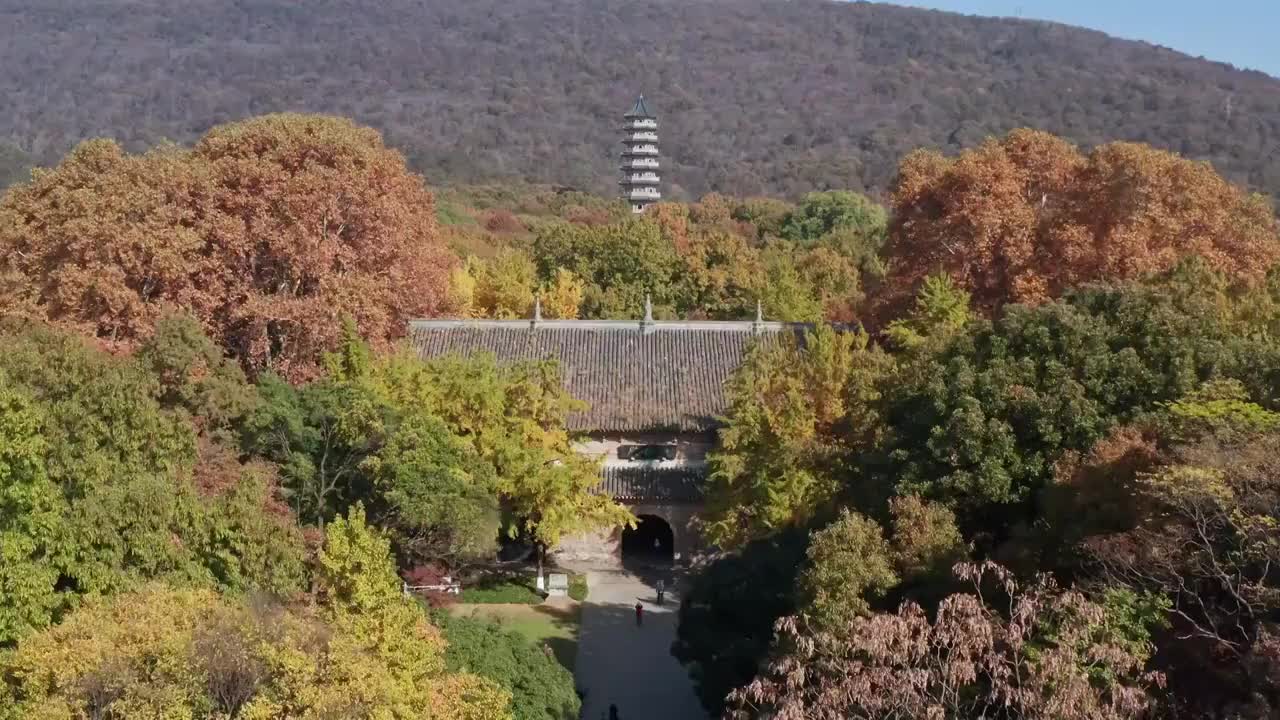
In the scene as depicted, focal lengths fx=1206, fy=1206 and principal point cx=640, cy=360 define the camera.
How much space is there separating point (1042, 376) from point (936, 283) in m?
7.49

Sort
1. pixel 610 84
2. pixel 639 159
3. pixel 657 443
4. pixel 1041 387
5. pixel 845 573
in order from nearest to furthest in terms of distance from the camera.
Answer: pixel 845 573 → pixel 1041 387 → pixel 657 443 → pixel 639 159 → pixel 610 84

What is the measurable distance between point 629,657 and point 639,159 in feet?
239

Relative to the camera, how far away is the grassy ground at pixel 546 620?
2198 centimetres

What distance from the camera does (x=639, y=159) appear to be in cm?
9162

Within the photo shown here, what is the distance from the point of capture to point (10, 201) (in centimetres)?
2248

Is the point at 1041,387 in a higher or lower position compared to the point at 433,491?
higher

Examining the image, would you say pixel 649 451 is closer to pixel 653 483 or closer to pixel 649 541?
pixel 653 483

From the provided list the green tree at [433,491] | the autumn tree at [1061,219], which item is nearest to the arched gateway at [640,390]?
the autumn tree at [1061,219]

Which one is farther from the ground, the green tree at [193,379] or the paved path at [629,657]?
the green tree at [193,379]

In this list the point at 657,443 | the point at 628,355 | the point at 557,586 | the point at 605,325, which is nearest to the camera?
the point at 557,586

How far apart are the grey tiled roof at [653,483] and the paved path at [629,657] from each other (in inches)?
75.7

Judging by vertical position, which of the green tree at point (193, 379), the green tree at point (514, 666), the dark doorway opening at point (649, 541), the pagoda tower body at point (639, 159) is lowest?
the dark doorway opening at point (649, 541)

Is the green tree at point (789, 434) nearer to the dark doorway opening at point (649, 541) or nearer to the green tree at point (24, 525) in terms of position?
the dark doorway opening at point (649, 541)

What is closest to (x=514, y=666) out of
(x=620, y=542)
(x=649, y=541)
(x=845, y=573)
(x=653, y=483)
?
(x=845, y=573)
